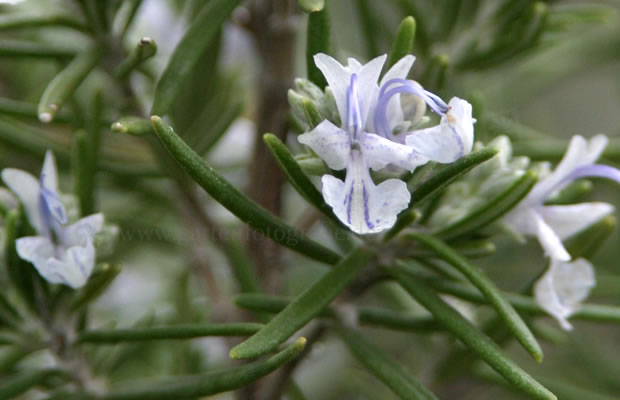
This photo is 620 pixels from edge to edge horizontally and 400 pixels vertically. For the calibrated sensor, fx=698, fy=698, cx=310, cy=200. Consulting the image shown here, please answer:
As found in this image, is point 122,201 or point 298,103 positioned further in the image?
point 122,201

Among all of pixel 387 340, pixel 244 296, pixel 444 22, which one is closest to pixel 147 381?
pixel 244 296

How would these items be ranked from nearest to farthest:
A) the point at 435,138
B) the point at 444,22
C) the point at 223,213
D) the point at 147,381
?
1. the point at 435,138
2. the point at 147,381
3. the point at 444,22
4. the point at 223,213

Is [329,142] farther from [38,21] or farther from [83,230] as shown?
[38,21]

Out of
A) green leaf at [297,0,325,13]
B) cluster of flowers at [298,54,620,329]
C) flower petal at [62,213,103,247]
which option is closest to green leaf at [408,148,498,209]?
cluster of flowers at [298,54,620,329]

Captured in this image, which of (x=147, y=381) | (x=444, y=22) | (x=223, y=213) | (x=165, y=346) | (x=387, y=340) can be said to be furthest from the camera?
(x=387, y=340)

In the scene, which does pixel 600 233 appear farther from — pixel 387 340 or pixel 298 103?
pixel 387 340

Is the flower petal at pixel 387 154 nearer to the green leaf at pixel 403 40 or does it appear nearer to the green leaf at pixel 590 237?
the green leaf at pixel 403 40
